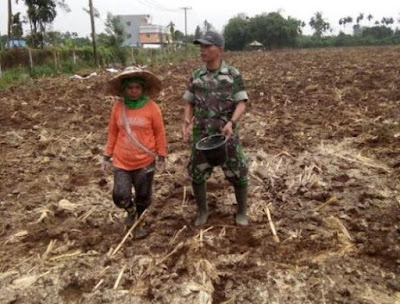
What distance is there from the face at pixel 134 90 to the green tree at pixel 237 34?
6868 centimetres

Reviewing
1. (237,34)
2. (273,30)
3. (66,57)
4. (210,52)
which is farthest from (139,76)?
(237,34)

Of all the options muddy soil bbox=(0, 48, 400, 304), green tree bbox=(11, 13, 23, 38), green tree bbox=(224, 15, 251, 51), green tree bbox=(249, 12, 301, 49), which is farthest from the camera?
green tree bbox=(224, 15, 251, 51)

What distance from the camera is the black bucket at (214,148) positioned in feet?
12.7

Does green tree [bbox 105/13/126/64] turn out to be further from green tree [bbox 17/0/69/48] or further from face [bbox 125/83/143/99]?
face [bbox 125/83/143/99]

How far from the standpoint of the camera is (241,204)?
4.36 meters

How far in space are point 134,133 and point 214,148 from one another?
0.68 metres

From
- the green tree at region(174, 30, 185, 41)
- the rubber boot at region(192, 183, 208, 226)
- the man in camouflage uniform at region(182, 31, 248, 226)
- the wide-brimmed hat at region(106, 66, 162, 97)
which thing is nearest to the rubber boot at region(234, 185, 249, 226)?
the man in camouflage uniform at region(182, 31, 248, 226)

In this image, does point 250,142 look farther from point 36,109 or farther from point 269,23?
point 269,23

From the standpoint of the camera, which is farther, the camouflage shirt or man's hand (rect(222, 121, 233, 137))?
the camouflage shirt

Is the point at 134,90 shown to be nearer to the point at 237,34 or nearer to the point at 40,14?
the point at 40,14

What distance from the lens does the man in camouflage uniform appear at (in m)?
3.92

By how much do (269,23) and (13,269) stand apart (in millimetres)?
69408

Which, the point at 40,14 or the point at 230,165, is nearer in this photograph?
the point at 230,165

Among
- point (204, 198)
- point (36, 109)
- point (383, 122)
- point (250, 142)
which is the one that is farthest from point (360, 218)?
point (36, 109)
